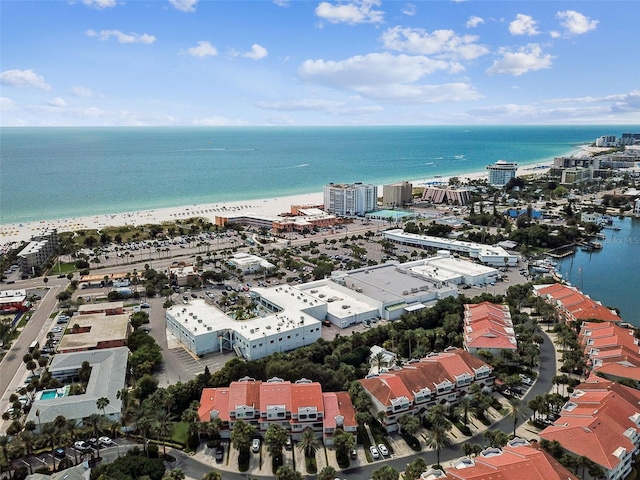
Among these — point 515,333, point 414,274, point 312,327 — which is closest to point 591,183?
point 414,274

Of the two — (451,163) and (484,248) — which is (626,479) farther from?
(451,163)

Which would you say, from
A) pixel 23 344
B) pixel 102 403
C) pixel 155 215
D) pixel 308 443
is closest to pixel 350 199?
pixel 155 215

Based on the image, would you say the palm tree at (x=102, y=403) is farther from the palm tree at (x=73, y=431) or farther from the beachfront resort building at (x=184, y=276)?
the beachfront resort building at (x=184, y=276)

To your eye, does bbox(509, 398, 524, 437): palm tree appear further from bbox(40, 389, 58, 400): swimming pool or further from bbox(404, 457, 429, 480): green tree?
bbox(40, 389, 58, 400): swimming pool

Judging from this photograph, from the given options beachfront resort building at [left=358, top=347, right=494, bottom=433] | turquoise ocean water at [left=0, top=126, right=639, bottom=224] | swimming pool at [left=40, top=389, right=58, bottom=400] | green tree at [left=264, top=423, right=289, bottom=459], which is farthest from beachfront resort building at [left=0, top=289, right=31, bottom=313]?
turquoise ocean water at [left=0, top=126, right=639, bottom=224]

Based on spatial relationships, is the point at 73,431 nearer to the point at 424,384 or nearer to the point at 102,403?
the point at 102,403

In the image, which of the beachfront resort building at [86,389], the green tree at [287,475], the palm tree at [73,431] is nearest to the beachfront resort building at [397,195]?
the beachfront resort building at [86,389]
